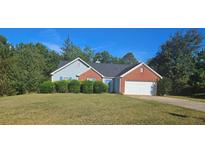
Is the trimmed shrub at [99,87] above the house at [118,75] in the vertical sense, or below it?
below

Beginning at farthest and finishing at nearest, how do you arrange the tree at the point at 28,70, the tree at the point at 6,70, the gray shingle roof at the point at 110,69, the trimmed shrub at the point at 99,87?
1. the gray shingle roof at the point at 110,69
2. the trimmed shrub at the point at 99,87
3. the tree at the point at 28,70
4. the tree at the point at 6,70

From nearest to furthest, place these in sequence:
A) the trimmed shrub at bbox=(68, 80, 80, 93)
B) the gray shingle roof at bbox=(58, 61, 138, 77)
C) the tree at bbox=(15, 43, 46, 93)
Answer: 1. the tree at bbox=(15, 43, 46, 93)
2. the trimmed shrub at bbox=(68, 80, 80, 93)
3. the gray shingle roof at bbox=(58, 61, 138, 77)

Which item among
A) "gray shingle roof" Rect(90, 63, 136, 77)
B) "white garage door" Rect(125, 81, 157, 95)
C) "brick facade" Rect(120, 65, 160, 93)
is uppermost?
"gray shingle roof" Rect(90, 63, 136, 77)

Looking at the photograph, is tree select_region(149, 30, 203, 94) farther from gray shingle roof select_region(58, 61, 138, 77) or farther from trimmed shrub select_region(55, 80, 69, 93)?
trimmed shrub select_region(55, 80, 69, 93)

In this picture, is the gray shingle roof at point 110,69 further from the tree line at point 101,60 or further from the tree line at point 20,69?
the tree line at point 20,69

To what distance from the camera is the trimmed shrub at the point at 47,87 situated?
41.3ft

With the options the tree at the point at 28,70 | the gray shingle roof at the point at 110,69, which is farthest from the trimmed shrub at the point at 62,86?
the gray shingle roof at the point at 110,69

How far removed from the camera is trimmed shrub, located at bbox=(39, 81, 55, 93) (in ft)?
41.3

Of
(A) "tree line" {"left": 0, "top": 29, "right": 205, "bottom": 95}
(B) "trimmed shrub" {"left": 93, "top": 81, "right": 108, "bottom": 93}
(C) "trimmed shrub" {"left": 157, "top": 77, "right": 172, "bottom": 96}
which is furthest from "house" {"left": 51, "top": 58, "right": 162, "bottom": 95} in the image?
(B) "trimmed shrub" {"left": 93, "top": 81, "right": 108, "bottom": 93}

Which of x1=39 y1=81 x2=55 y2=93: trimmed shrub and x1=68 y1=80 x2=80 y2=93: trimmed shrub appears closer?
x1=39 y1=81 x2=55 y2=93: trimmed shrub

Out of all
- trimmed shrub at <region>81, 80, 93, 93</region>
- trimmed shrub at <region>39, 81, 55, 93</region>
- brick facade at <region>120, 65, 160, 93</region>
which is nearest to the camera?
trimmed shrub at <region>39, 81, 55, 93</region>
